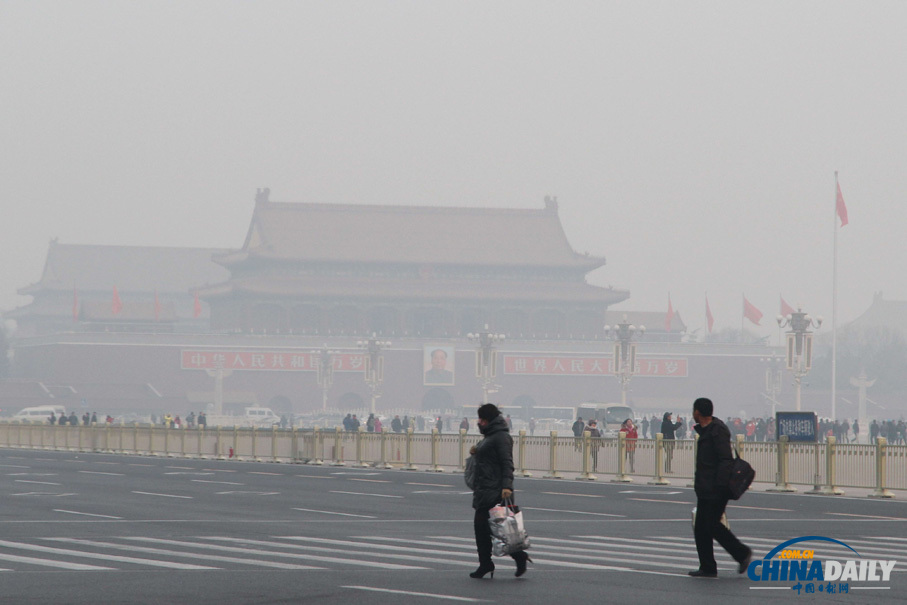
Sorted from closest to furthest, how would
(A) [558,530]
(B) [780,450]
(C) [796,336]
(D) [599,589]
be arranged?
1. (D) [599,589]
2. (A) [558,530]
3. (B) [780,450]
4. (C) [796,336]

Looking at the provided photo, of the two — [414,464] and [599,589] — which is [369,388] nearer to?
[414,464]

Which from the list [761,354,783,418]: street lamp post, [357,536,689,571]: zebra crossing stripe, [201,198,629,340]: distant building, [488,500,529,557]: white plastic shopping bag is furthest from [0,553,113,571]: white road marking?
[201,198,629,340]: distant building

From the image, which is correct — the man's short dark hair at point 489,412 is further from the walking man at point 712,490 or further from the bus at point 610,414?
the bus at point 610,414

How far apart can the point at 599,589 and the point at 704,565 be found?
102 centimetres

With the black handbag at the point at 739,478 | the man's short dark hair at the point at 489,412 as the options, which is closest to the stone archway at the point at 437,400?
the man's short dark hair at the point at 489,412

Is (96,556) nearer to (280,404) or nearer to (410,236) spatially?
(280,404)

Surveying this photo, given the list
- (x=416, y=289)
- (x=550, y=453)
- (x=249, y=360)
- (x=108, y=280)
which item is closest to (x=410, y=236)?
(x=416, y=289)

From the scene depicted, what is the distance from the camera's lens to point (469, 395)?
97750 millimetres

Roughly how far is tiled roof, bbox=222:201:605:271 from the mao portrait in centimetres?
955

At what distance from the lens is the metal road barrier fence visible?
24.7m

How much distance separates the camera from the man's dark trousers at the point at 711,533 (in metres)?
11.7

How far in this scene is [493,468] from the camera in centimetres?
1211

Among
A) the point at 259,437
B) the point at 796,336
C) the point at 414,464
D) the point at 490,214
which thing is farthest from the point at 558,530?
the point at 490,214
